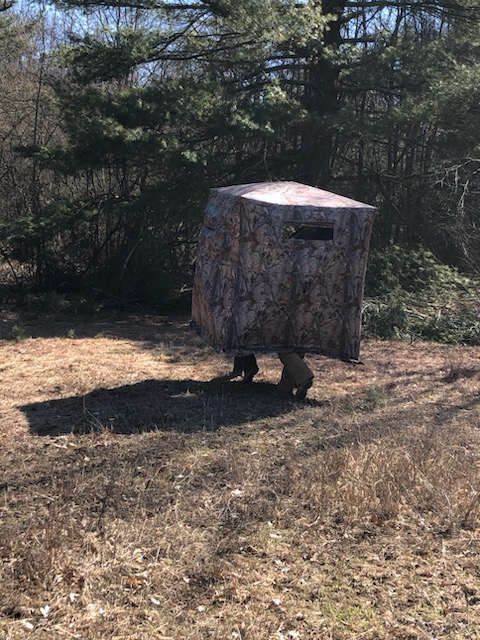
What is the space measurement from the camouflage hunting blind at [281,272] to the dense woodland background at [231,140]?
4.23 m

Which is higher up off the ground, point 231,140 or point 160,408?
point 231,140

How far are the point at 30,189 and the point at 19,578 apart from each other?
35.5 ft

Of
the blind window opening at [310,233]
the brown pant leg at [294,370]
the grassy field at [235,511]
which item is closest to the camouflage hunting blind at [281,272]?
the brown pant leg at [294,370]

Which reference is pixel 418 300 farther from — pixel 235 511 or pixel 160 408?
pixel 235 511

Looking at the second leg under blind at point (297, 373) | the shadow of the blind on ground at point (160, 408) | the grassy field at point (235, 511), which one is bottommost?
the shadow of the blind on ground at point (160, 408)

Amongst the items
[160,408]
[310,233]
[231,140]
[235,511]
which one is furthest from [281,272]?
[231,140]

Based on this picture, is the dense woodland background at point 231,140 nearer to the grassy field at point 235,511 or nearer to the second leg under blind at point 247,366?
the second leg under blind at point 247,366

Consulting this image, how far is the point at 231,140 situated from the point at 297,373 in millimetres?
6030

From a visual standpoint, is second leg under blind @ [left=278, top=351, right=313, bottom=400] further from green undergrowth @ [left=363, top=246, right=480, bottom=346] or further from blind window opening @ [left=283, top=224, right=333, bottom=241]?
green undergrowth @ [left=363, top=246, right=480, bottom=346]

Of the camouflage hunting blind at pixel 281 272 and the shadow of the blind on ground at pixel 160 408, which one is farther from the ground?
the camouflage hunting blind at pixel 281 272

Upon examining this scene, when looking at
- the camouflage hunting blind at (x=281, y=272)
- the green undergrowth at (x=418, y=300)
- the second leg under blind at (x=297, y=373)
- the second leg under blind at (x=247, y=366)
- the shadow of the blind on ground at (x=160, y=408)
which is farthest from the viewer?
the green undergrowth at (x=418, y=300)

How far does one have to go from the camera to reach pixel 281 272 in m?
6.41

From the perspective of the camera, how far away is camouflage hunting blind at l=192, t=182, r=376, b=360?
247 inches

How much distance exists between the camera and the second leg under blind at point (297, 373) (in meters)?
6.63
